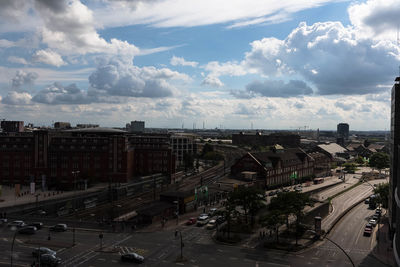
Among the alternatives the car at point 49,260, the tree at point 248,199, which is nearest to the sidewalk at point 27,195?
the car at point 49,260

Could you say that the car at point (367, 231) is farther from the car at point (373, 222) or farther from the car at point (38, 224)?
the car at point (38, 224)

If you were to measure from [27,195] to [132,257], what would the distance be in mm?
69695

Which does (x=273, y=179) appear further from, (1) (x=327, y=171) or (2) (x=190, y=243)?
(2) (x=190, y=243)

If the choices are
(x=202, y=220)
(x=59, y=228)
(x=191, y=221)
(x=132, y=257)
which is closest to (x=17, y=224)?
(x=59, y=228)

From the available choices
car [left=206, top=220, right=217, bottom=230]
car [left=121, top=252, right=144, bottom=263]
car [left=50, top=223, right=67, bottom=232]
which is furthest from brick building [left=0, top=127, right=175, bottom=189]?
car [left=121, top=252, right=144, bottom=263]

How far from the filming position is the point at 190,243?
200ft

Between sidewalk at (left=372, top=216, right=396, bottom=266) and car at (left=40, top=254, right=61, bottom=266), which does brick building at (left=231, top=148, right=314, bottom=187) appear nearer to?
sidewalk at (left=372, top=216, right=396, bottom=266)

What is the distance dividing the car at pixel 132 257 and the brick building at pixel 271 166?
71020 millimetres

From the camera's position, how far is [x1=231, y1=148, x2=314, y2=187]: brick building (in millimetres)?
121125

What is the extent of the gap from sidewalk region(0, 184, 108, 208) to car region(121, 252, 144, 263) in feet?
→ 173

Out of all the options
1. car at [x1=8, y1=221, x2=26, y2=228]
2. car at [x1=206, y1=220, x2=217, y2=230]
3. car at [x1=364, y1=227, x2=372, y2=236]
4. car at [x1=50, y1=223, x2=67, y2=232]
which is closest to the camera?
car at [x1=50, y1=223, x2=67, y2=232]

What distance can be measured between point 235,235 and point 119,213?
3597 cm

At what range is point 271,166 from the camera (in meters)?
124

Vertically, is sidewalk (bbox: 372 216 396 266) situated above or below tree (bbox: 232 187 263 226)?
below
